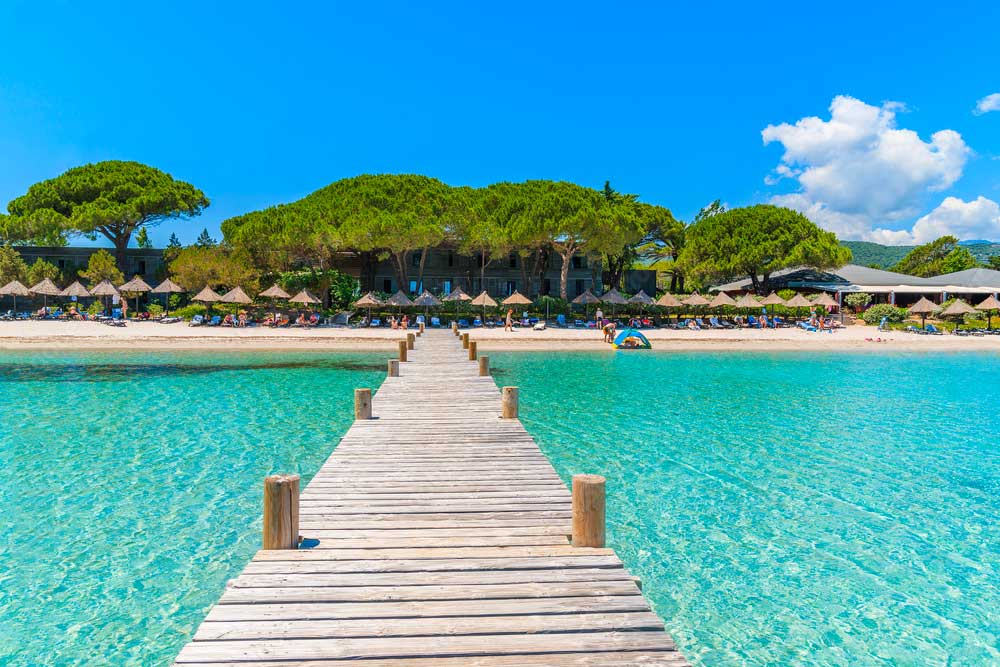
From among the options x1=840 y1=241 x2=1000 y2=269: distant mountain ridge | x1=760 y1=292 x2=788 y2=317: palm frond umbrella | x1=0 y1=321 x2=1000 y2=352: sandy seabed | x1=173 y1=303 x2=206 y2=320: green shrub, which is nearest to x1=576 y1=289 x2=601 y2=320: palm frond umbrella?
x1=0 y1=321 x2=1000 y2=352: sandy seabed

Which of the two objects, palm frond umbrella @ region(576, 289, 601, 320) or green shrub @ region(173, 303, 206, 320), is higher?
palm frond umbrella @ region(576, 289, 601, 320)

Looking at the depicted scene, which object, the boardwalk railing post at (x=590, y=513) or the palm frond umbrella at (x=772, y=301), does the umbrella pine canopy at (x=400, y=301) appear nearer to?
the palm frond umbrella at (x=772, y=301)

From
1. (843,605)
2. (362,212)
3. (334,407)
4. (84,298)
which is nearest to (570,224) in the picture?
(362,212)

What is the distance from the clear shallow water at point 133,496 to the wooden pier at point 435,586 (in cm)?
172

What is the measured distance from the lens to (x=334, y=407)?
46.2 feet

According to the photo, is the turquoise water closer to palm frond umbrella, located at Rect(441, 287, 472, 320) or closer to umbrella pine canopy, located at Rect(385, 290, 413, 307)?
umbrella pine canopy, located at Rect(385, 290, 413, 307)

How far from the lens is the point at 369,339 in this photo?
27734mm

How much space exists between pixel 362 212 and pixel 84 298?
73.4ft

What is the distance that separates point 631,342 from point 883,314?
22.7m

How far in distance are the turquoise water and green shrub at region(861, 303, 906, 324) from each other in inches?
923

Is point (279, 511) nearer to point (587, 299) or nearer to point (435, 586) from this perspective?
point (435, 586)

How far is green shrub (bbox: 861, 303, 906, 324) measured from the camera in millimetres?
37406

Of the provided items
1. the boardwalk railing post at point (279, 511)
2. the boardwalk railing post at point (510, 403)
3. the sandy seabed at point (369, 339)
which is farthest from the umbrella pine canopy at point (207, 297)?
the boardwalk railing post at point (279, 511)

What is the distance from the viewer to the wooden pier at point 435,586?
10.3 ft
